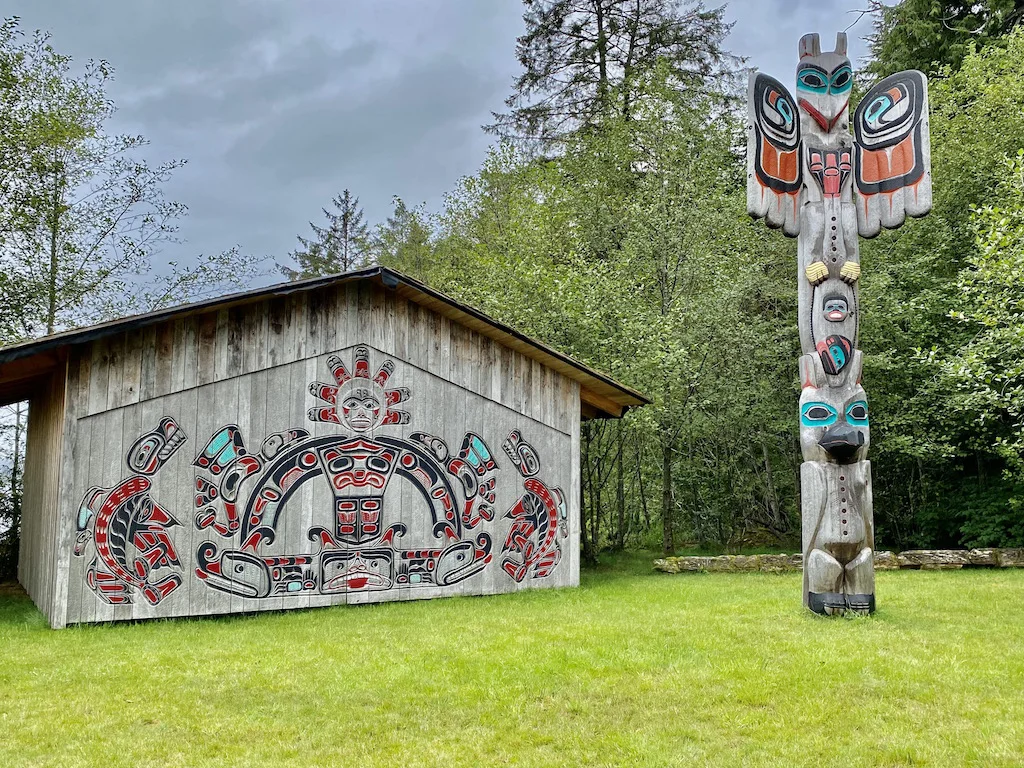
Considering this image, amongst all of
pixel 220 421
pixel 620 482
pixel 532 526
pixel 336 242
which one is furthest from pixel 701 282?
pixel 336 242

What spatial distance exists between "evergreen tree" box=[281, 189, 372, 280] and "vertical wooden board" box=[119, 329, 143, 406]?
93.0ft

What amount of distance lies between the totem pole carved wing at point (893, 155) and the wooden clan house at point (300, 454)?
4.38m

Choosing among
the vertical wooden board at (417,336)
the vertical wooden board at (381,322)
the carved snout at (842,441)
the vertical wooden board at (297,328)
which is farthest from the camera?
the vertical wooden board at (417,336)

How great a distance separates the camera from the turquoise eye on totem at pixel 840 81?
9367 mm

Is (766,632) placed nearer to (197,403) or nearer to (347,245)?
(197,403)

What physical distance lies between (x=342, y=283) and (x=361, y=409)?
165cm

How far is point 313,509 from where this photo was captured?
402 inches

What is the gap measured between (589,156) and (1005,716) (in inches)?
737

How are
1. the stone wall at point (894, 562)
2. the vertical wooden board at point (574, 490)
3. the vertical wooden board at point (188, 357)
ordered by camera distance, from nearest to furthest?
1. the vertical wooden board at point (188, 357)
2. the vertical wooden board at point (574, 490)
3. the stone wall at point (894, 562)

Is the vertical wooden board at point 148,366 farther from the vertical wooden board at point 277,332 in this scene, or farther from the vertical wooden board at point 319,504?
the vertical wooden board at point 319,504

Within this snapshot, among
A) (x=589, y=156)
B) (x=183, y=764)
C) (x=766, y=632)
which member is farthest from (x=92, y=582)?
(x=589, y=156)

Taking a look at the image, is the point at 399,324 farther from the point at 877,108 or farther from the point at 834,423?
the point at 877,108

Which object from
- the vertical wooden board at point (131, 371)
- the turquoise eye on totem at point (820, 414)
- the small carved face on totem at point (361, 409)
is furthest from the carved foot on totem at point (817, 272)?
the vertical wooden board at point (131, 371)

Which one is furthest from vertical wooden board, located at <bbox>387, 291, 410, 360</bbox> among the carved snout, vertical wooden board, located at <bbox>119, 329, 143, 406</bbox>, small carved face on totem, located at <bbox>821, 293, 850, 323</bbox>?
the carved snout
